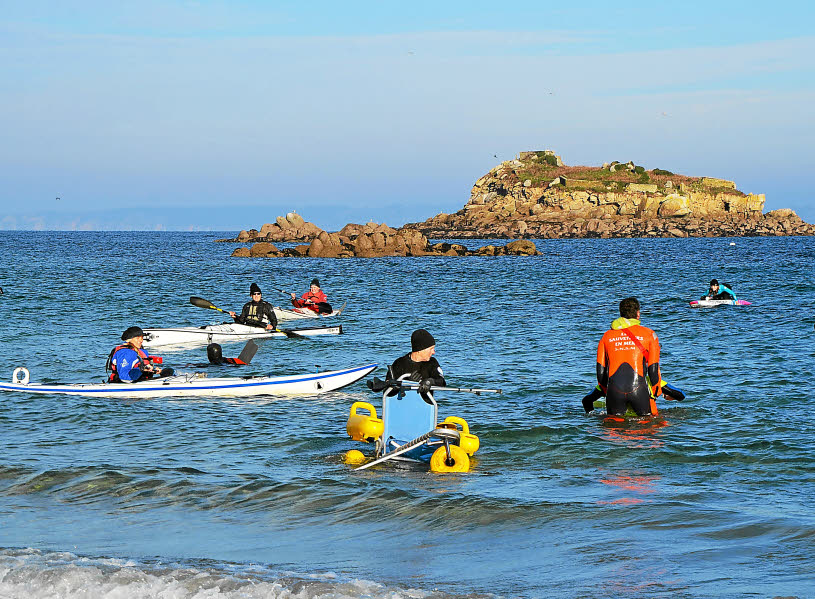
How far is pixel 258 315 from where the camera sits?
25719mm

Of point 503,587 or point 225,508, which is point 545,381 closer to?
point 225,508

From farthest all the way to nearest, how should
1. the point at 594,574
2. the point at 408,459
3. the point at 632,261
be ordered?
the point at 632,261
the point at 408,459
the point at 594,574

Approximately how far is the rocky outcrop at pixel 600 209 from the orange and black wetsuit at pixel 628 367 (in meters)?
145

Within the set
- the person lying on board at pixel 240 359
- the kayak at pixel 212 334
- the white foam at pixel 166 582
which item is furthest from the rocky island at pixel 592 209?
the white foam at pixel 166 582

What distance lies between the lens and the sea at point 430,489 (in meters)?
7.35

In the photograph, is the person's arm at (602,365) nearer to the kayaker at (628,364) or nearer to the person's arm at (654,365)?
the kayaker at (628,364)

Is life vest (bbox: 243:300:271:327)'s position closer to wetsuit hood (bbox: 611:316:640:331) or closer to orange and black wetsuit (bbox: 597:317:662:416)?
orange and black wetsuit (bbox: 597:317:662:416)

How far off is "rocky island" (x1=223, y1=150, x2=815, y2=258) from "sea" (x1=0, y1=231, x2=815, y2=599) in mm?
124612

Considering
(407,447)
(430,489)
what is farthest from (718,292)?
(430,489)

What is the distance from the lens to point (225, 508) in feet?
31.9

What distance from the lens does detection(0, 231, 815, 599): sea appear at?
7348mm

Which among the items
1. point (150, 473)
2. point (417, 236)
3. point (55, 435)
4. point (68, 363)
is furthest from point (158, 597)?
point (417, 236)

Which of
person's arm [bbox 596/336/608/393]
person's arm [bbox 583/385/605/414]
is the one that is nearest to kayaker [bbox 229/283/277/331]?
person's arm [bbox 583/385/605/414]

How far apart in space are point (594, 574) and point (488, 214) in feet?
556
